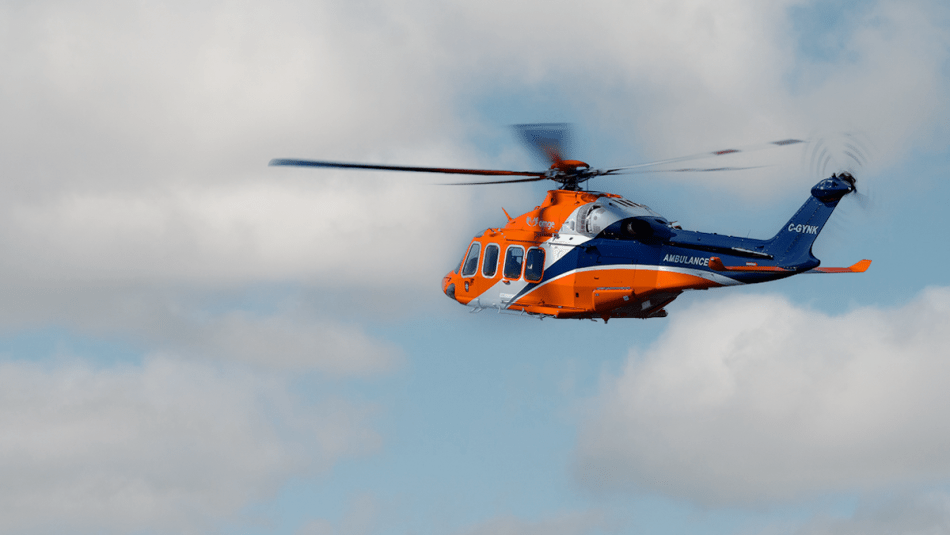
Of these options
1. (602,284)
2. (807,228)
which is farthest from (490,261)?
(807,228)

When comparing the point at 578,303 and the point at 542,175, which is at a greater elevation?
the point at 542,175

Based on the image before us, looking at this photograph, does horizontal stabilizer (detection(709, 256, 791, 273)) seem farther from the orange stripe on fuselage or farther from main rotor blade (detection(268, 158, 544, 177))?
main rotor blade (detection(268, 158, 544, 177))

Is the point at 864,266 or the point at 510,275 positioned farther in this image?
the point at 510,275

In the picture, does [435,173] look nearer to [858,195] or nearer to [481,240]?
[481,240]

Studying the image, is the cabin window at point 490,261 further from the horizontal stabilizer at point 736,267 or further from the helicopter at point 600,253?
the horizontal stabilizer at point 736,267

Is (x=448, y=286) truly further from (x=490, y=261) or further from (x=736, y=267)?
(x=736, y=267)

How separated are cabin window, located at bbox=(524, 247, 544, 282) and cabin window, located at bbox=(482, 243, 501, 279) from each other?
93.7 inches

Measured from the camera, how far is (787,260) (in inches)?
2255

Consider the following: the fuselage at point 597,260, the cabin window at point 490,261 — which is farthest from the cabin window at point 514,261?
the cabin window at point 490,261

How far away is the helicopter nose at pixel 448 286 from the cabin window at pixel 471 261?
146 centimetres

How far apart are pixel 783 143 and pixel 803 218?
155 inches

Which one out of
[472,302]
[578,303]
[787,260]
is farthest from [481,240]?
[787,260]

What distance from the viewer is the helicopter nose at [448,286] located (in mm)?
70625

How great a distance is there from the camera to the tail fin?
57.1m
